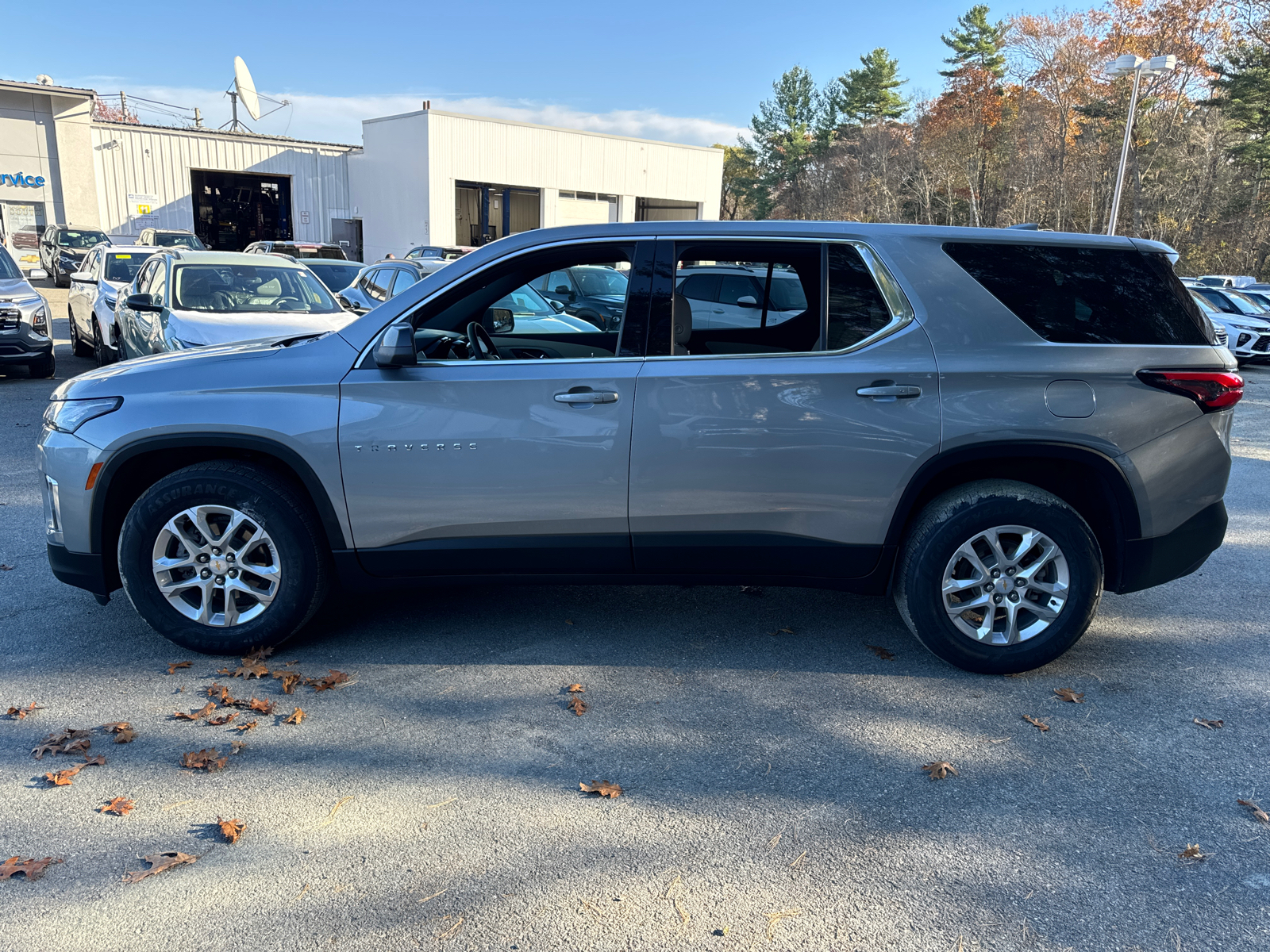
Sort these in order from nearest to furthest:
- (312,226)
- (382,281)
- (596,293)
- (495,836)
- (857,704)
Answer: (495,836) → (857,704) → (596,293) → (382,281) → (312,226)

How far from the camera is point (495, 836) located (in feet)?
9.53

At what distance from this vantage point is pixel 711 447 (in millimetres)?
3869

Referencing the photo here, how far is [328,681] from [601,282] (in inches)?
88.9

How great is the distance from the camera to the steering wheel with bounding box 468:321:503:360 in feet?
13.9

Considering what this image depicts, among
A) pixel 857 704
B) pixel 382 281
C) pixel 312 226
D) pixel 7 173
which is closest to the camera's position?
pixel 857 704

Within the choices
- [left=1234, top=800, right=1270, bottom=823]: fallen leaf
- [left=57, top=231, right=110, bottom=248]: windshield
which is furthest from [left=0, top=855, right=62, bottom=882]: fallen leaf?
[left=57, top=231, right=110, bottom=248]: windshield

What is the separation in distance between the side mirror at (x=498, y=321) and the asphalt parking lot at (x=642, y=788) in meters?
1.45

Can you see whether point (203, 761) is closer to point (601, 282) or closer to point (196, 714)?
point (196, 714)

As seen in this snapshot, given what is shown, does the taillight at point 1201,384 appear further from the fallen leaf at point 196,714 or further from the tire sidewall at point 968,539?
the fallen leaf at point 196,714

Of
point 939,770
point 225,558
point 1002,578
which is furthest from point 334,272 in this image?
point 939,770

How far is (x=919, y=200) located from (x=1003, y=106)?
660 centimetres

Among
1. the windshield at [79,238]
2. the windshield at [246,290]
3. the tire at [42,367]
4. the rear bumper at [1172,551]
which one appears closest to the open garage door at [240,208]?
the windshield at [79,238]

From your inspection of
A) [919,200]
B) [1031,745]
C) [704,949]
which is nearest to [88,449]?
[704,949]

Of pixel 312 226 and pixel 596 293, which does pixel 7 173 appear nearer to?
pixel 312 226
